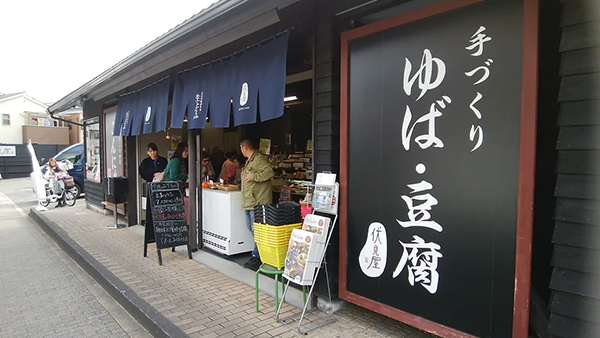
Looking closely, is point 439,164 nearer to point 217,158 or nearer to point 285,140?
point 285,140

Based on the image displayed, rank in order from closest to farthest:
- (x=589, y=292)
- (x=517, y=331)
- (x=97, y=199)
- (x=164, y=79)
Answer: (x=589, y=292), (x=517, y=331), (x=164, y=79), (x=97, y=199)

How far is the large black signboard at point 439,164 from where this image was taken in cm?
249

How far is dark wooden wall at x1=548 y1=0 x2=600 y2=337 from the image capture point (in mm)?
2105

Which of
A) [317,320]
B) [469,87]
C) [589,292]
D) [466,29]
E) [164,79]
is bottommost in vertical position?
[317,320]

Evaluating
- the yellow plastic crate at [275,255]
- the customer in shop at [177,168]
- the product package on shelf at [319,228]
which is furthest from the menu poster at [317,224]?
the customer in shop at [177,168]

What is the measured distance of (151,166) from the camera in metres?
7.66

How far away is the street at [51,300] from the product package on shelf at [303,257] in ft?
5.66

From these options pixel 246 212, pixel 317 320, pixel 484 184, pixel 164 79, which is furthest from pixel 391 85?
pixel 164 79

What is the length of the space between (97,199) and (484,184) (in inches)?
434

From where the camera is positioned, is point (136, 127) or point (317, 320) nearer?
point (317, 320)

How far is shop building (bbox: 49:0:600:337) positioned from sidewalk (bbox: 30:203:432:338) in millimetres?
401

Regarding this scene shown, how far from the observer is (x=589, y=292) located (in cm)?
212

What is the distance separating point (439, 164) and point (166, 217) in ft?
14.9

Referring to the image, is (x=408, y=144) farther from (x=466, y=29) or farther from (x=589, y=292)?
(x=589, y=292)
